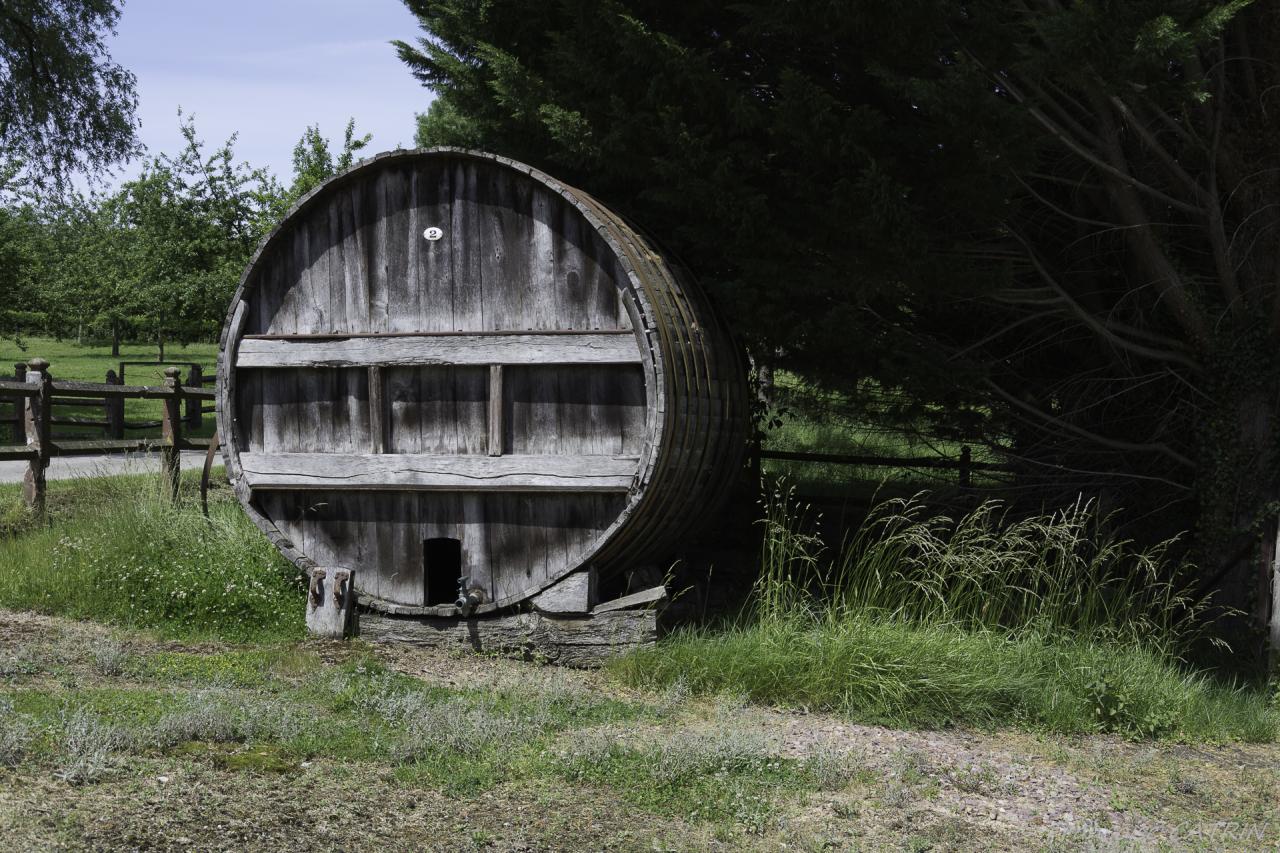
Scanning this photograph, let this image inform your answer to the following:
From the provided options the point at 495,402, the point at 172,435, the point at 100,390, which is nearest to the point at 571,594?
the point at 495,402

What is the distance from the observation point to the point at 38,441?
10.7 metres

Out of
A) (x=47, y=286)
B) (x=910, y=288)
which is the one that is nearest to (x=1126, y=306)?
(x=910, y=288)

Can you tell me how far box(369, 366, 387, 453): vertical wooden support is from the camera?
7.47 meters

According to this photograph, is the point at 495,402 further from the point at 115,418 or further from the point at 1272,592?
the point at 115,418

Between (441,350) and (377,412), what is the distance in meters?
0.60

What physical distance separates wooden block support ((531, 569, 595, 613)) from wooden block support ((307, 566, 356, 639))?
4.31ft

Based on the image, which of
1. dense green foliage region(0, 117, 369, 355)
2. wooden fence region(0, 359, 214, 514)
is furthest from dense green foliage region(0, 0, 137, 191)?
wooden fence region(0, 359, 214, 514)

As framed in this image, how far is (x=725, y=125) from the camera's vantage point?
7.86m

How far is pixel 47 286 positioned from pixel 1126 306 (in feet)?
116

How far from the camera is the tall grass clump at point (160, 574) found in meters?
→ 7.93

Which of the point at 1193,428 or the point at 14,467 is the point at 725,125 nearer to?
the point at 1193,428

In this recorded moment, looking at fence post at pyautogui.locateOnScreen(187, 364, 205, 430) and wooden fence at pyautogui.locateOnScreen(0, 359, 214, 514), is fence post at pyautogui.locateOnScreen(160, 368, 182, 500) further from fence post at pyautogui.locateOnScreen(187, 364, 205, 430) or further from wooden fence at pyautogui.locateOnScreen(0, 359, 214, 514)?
fence post at pyautogui.locateOnScreen(187, 364, 205, 430)

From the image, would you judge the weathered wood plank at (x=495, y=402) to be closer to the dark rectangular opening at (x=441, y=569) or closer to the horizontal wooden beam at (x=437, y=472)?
the horizontal wooden beam at (x=437, y=472)

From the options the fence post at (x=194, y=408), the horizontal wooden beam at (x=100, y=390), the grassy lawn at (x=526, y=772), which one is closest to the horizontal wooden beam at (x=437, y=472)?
the grassy lawn at (x=526, y=772)
